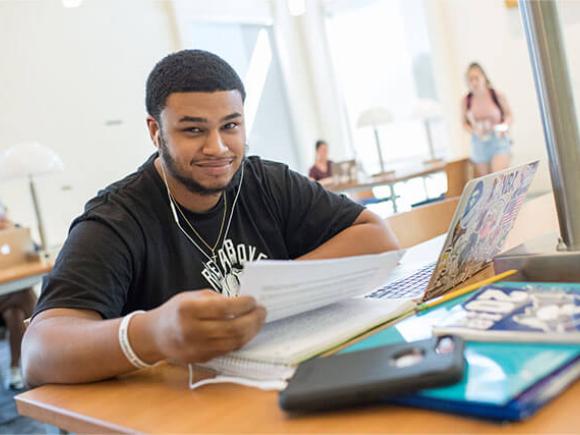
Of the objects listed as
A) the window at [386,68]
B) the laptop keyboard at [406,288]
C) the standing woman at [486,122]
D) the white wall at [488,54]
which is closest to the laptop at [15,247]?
the laptop keyboard at [406,288]

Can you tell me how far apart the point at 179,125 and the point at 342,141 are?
A: 7540mm

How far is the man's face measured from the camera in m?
1.09

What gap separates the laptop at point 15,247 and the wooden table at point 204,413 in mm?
3317

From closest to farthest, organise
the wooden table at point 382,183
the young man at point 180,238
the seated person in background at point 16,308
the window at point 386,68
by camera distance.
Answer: the young man at point 180,238 → the seated person in background at point 16,308 → the wooden table at point 382,183 → the window at point 386,68

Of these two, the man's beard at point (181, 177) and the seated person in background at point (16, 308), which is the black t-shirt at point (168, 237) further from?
the seated person in background at point (16, 308)

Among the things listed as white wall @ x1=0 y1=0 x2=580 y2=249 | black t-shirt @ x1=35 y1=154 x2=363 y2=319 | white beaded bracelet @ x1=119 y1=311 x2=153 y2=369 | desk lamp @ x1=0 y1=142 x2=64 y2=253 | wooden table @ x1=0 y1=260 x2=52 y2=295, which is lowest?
wooden table @ x1=0 y1=260 x2=52 y2=295

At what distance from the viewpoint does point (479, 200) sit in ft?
2.65

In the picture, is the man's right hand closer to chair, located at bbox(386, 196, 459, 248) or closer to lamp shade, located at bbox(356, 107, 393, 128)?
chair, located at bbox(386, 196, 459, 248)

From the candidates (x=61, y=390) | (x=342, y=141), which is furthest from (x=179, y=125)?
(x=342, y=141)

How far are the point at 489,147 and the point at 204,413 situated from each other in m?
5.67

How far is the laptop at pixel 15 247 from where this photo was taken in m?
3.83

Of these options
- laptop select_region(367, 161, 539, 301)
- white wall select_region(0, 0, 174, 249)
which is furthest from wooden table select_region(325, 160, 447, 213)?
laptop select_region(367, 161, 539, 301)

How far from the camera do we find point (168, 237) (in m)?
1.17

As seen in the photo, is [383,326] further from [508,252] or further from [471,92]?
[471,92]
